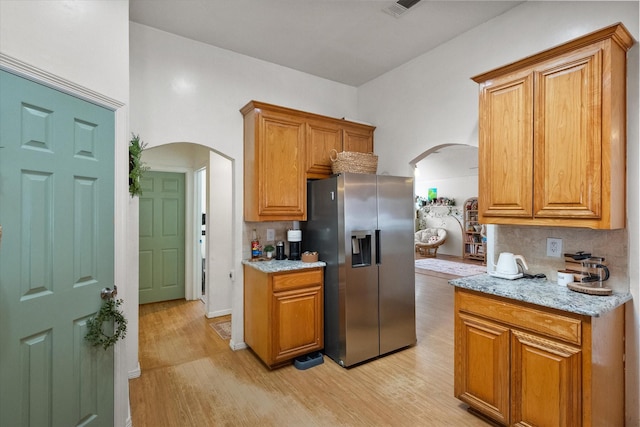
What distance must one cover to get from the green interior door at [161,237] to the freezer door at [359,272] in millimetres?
3178

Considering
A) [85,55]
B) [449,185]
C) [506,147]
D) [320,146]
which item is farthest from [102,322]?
[449,185]

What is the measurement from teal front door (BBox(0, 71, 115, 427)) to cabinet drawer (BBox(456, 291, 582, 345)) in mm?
2359

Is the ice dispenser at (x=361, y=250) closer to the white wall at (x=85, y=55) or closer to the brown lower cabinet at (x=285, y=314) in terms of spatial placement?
the brown lower cabinet at (x=285, y=314)

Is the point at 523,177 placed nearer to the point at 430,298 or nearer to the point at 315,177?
the point at 315,177

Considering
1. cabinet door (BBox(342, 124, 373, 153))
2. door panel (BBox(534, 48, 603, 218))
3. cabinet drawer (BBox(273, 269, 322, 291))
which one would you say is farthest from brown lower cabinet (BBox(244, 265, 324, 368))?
door panel (BBox(534, 48, 603, 218))

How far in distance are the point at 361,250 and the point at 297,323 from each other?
91 cm

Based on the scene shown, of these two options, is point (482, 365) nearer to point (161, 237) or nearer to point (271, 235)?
point (271, 235)

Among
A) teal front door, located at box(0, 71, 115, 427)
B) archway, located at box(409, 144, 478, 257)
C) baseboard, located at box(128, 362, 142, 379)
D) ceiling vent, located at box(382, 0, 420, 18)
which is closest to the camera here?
teal front door, located at box(0, 71, 115, 427)

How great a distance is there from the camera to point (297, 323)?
9.89 ft

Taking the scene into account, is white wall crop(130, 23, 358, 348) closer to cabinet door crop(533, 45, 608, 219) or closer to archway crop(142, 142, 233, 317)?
archway crop(142, 142, 233, 317)

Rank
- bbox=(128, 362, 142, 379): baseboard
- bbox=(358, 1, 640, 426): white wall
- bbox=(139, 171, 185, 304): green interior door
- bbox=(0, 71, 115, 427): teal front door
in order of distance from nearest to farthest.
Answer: bbox=(0, 71, 115, 427): teal front door
bbox=(358, 1, 640, 426): white wall
bbox=(128, 362, 142, 379): baseboard
bbox=(139, 171, 185, 304): green interior door

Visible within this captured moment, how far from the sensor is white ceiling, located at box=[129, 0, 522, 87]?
2.63 meters

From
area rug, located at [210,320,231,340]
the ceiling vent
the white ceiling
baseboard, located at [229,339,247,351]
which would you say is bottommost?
area rug, located at [210,320,231,340]

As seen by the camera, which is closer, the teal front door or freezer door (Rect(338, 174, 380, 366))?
the teal front door
